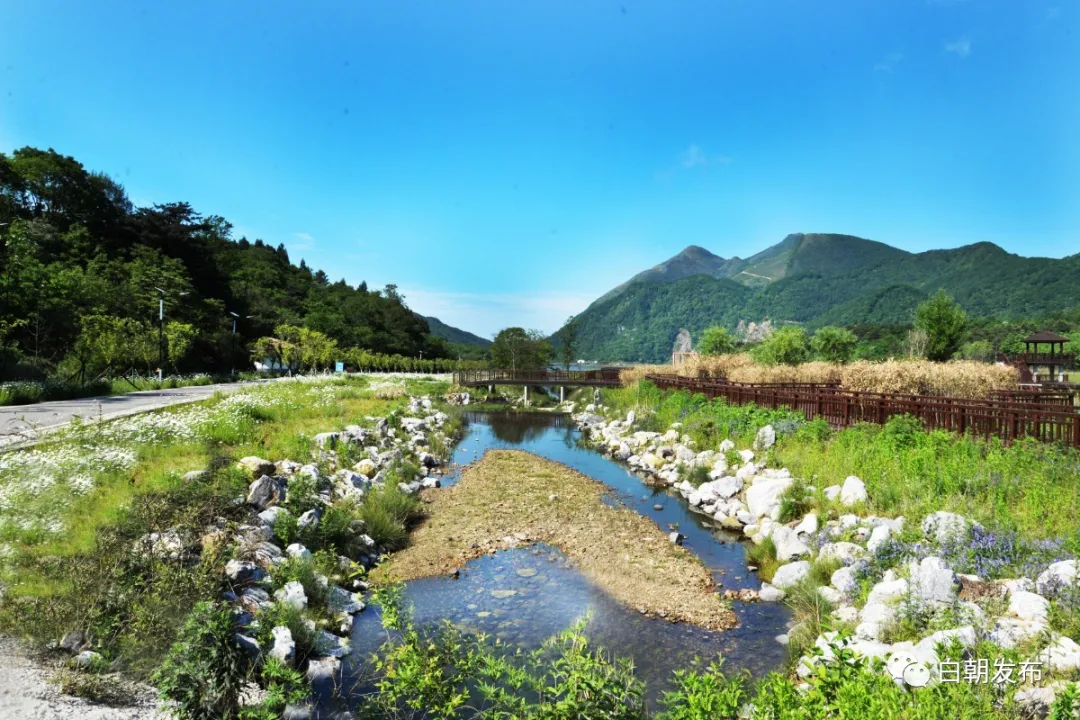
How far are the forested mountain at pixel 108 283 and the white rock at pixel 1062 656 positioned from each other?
103 ft

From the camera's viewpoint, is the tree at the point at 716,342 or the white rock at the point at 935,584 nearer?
the white rock at the point at 935,584

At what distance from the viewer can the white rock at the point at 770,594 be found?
8117 mm

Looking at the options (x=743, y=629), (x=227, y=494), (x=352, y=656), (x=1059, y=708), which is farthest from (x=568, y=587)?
(x=1059, y=708)

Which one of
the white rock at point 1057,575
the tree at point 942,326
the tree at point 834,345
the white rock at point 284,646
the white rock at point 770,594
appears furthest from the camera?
the tree at point 942,326

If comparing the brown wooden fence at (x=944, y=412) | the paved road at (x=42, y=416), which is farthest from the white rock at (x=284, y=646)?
the brown wooden fence at (x=944, y=412)

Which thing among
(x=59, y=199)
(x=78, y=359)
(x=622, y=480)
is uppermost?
(x=59, y=199)

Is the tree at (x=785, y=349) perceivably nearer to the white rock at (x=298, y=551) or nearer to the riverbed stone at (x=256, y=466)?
the riverbed stone at (x=256, y=466)

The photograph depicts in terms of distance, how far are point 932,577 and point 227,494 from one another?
9245 millimetres

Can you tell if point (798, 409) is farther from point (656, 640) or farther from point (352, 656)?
point (352, 656)

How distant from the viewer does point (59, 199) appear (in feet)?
175

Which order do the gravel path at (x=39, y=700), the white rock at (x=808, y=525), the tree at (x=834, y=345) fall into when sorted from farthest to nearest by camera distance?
the tree at (x=834, y=345) → the white rock at (x=808, y=525) → the gravel path at (x=39, y=700)

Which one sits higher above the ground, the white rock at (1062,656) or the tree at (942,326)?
the tree at (942,326)

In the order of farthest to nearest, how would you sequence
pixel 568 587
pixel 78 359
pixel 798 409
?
pixel 78 359 < pixel 798 409 < pixel 568 587

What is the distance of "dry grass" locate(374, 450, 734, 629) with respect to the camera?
8328mm
